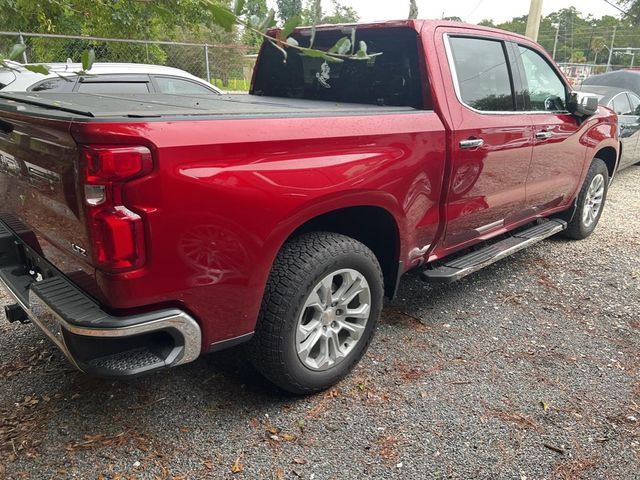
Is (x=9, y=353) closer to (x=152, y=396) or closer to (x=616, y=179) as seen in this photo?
(x=152, y=396)

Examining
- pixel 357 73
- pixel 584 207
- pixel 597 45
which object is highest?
pixel 597 45

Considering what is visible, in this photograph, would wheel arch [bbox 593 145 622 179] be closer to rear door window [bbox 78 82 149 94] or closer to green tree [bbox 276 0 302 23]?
green tree [bbox 276 0 302 23]

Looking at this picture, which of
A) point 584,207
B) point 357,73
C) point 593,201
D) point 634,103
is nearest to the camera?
point 357,73

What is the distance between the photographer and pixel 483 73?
140 inches

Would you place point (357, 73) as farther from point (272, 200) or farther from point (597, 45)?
point (597, 45)

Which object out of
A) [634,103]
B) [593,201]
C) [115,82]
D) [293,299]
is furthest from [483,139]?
[634,103]

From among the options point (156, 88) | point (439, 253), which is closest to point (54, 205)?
point (439, 253)

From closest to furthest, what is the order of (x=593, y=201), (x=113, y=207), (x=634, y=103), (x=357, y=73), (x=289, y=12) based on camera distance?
(x=289, y=12)
(x=113, y=207)
(x=357, y=73)
(x=593, y=201)
(x=634, y=103)

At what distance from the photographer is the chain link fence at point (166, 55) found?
33.6ft

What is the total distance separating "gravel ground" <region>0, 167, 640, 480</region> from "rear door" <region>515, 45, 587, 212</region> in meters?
1.13

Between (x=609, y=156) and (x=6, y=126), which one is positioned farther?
(x=609, y=156)

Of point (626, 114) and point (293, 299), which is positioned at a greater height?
point (626, 114)

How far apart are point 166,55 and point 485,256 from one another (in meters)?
11.4

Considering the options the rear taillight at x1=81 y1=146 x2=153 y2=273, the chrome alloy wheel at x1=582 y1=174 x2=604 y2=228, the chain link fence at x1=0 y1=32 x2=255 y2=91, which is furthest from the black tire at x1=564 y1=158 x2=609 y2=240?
the chain link fence at x1=0 y1=32 x2=255 y2=91
